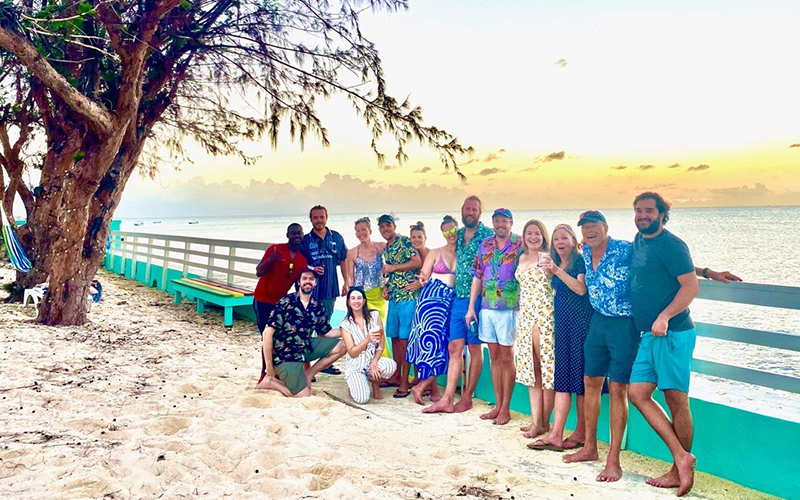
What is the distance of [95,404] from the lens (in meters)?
4.09

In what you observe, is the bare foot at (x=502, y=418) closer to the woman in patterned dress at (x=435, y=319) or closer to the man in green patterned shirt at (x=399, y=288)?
the woman in patterned dress at (x=435, y=319)

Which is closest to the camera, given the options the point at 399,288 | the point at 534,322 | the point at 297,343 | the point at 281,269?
the point at 534,322

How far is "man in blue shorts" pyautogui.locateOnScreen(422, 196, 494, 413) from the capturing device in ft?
14.5

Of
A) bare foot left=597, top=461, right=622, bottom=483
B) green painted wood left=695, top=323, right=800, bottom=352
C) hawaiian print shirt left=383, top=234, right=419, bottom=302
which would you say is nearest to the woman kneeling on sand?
hawaiian print shirt left=383, top=234, right=419, bottom=302

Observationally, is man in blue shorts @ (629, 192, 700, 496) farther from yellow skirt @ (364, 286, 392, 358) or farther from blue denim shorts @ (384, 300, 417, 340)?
yellow skirt @ (364, 286, 392, 358)

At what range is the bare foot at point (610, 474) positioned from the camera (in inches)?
123

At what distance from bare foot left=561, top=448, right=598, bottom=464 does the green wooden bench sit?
16.9 feet

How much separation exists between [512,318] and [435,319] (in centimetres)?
71

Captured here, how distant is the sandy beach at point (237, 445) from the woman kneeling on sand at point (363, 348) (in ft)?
0.71

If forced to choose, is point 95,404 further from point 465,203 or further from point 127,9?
point 127,9

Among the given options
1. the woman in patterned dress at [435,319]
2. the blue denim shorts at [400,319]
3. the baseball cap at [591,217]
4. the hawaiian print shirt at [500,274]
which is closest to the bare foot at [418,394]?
the woman in patterned dress at [435,319]

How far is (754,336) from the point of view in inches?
131

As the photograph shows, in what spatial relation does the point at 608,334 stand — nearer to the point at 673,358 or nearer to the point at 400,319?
the point at 673,358

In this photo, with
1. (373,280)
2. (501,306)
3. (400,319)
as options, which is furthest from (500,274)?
(373,280)
